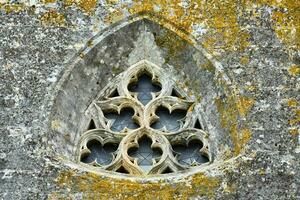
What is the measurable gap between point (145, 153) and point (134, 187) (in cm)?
89

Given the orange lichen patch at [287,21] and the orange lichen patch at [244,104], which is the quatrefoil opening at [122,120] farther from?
the orange lichen patch at [287,21]

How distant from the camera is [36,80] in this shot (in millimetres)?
12023

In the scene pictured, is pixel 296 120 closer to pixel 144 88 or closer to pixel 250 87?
pixel 250 87

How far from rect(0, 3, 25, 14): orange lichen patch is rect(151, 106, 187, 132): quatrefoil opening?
6.03 ft

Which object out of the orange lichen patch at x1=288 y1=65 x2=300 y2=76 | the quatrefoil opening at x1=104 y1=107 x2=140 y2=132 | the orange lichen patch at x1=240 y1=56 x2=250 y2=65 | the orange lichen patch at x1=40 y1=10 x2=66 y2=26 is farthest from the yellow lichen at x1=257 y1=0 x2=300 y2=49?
the orange lichen patch at x1=40 y1=10 x2=66 y2=26

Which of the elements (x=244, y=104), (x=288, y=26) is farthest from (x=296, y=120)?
(x=288, y=26)

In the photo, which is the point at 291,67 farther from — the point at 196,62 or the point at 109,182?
the point at 109,182

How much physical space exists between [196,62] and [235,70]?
0.52m

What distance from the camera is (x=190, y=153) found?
39.4ft

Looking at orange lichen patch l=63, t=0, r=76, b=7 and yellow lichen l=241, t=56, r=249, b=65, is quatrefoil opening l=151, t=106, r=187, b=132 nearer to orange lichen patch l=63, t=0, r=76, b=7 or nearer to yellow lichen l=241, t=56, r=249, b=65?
yellow lichen l=241, t=56, r=249, b=65

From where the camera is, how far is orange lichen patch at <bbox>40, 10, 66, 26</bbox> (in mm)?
12578

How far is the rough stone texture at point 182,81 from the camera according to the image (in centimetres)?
1112

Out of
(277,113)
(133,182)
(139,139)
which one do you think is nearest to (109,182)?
(133,182)

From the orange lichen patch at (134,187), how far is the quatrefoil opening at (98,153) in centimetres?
63
